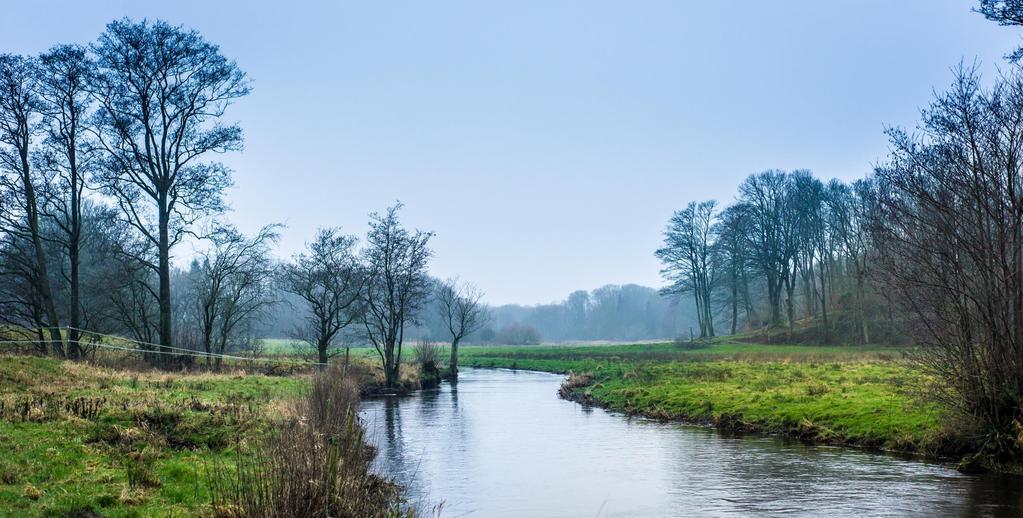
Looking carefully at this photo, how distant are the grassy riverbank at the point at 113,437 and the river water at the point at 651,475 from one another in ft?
9.65

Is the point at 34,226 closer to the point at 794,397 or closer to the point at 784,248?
the point at 794,397

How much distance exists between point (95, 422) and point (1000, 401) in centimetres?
1742

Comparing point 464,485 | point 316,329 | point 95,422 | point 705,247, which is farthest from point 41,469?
point 705,247

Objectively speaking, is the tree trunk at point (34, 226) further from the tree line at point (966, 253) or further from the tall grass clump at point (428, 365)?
the tree line at point (966, 253)

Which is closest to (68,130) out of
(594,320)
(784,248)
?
(784,248)

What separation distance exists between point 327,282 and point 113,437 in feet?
101

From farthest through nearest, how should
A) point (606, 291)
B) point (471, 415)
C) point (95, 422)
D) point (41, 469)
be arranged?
1. point (606, 291)
2. point (471, 415)
3. point (95, 422)
4. point (41, 469)

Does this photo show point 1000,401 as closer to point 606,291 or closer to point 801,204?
point 801,204

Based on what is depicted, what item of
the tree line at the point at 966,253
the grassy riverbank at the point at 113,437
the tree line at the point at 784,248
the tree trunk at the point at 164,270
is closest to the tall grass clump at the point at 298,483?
the grassy riverbank at the point at 113,437

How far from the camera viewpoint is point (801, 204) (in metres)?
59.2

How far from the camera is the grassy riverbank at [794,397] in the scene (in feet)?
58.6

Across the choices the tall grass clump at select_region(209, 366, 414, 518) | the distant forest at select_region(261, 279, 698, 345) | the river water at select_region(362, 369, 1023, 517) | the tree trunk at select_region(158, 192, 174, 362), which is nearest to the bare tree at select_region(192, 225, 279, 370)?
the tree trunk at select_region(158, 192, 174, 362)

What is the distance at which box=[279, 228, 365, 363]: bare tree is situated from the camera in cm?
4259

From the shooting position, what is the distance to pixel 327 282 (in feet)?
140
